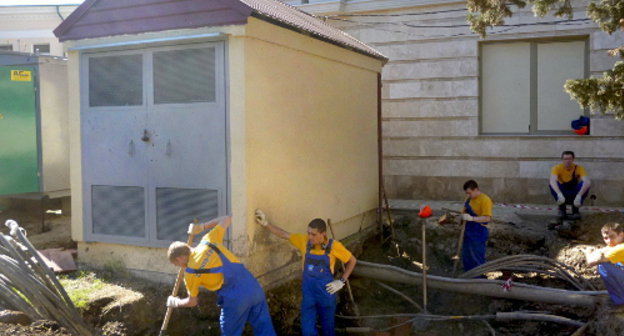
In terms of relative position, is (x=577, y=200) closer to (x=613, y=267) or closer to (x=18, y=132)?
(x=613, y=267)

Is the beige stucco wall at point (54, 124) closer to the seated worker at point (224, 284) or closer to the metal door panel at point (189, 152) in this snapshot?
the metal door panel at point (189, 152)

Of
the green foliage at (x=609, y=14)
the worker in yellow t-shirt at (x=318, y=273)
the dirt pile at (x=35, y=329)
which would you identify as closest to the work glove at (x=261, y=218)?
the worker in yellow t-shirt at (x=318, y=273)

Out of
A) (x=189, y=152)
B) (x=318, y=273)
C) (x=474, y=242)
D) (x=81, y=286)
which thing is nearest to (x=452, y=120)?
(x=474, y=242)

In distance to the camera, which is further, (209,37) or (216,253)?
(209,37)

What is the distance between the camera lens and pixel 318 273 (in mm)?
6590

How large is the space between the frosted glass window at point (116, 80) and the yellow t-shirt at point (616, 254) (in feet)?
18.6

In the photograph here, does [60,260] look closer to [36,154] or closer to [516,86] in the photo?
[36,154]

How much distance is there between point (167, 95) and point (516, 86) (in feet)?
28.2

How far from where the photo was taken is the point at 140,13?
684 centimetres

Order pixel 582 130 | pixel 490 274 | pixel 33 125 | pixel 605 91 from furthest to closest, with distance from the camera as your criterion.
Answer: pixel 582 130 < pixel 33 125 < pixel 490 274 < pixel 605 91

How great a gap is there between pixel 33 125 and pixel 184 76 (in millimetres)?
4589

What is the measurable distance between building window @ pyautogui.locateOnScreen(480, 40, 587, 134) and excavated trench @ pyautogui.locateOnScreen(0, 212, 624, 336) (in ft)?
8.79

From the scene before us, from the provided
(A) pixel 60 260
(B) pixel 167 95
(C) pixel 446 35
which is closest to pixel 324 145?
(B) pixel 167 95

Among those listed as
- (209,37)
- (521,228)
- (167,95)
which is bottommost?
(521,228)
